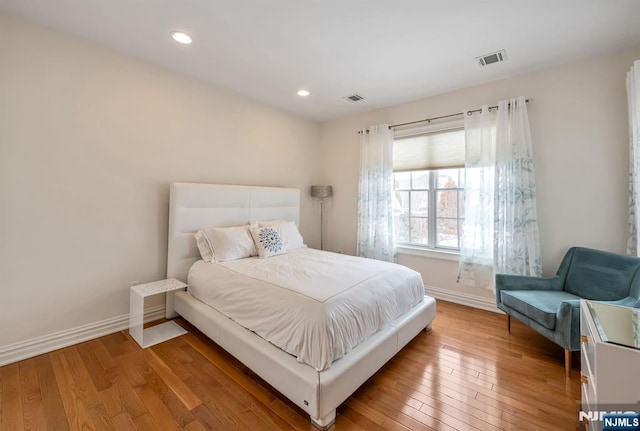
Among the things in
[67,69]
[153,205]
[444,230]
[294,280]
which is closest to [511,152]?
[444,230]

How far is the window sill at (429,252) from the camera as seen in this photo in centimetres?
333

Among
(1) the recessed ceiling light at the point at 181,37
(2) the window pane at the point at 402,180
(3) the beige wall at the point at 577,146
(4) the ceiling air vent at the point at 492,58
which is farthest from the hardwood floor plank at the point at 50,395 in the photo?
(4) the ceiling air vent at the point at 492,58

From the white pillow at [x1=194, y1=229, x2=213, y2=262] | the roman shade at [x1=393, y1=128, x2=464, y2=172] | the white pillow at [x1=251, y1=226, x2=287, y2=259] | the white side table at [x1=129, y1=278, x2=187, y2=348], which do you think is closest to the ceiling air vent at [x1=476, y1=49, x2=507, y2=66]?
the roman shade at [x1=393, y1=128, x2=464, y2=172]

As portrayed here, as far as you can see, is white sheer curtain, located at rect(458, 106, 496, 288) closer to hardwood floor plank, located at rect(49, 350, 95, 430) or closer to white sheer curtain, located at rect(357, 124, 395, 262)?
white sheer curtain, located at rect(357, 124, 395, 262)

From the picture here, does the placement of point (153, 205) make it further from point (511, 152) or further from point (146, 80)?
point (511, 152)

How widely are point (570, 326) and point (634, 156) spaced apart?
1579mm

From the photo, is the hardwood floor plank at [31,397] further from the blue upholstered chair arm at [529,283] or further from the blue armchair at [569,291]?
the blue upholstered chair arm at [529,283]

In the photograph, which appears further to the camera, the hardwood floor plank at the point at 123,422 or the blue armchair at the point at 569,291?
the blue armchair at the point at 569,291

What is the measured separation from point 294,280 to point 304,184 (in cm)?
259

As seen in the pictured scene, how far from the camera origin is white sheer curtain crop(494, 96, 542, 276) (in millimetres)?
2717

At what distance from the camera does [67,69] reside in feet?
7.29

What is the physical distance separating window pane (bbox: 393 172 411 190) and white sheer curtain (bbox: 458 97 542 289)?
2.68 feet

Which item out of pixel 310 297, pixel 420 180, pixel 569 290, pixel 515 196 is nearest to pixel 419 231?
pixel 420 180

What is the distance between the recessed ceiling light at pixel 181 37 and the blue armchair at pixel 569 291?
366 cm
